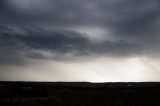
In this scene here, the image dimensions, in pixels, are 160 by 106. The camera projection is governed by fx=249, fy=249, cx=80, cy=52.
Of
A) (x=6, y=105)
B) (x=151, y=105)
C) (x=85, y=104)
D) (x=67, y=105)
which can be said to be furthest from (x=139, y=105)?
(x=6, y=105)

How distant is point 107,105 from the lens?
114 ft

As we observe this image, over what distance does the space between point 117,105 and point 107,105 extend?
145 cm

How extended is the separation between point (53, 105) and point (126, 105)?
10.3m

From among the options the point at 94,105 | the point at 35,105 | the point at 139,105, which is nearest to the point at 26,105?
the point at 35,105

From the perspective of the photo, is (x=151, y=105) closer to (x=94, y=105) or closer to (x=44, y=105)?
(x=94, y=105)

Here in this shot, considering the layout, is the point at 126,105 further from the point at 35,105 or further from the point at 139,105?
the point at 35,105

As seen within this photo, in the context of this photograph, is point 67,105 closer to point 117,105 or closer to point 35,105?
point 35,105

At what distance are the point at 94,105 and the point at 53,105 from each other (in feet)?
18.4

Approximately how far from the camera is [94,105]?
113 feet

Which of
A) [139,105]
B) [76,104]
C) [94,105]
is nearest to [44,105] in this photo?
[76,104]

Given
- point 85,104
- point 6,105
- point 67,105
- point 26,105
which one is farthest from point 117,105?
point 6,105

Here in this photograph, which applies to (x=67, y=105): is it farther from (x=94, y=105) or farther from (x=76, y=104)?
(x=94, y=105)

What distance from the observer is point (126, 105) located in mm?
35312

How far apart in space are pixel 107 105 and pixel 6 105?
13.9 meters
